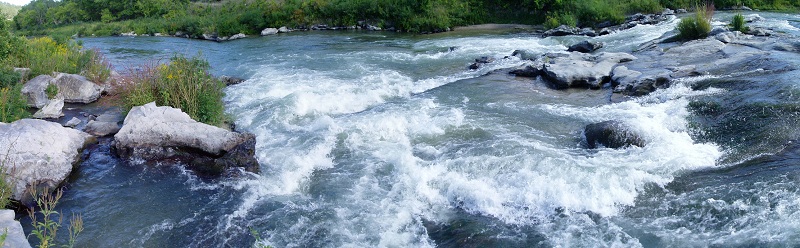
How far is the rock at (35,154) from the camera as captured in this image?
351 inches

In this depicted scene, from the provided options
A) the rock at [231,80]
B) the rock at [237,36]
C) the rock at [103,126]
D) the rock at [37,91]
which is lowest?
the rock at [237,36]

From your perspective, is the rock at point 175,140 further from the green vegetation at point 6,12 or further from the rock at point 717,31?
the rock at point 717,31

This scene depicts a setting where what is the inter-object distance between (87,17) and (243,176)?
245 feet

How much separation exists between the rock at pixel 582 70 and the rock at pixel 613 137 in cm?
470

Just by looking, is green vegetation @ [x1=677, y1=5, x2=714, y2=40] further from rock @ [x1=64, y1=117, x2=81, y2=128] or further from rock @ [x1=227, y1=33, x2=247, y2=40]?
rock @ [x1=227, y1=33, x2=247, y2=40]

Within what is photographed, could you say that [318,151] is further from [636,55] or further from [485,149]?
[636,55]

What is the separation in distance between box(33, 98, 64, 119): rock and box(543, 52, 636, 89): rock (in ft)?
43.1

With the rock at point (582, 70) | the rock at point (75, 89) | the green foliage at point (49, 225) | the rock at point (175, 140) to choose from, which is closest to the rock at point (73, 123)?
the rock at point (75, 89)

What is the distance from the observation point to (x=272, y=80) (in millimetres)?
17875

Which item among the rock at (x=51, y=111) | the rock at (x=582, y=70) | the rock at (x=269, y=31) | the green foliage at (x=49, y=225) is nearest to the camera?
the green foliage at (x=49, y=225)

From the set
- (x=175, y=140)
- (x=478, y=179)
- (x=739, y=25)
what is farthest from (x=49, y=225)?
(x=739, y=25)

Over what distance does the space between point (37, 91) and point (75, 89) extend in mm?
957

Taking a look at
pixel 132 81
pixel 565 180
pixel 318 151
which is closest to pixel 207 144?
pixel 318 151

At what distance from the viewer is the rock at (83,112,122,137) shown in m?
12.2
